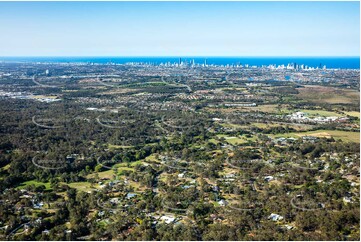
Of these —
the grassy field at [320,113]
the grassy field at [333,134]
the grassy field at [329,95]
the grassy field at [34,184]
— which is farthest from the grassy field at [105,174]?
the grassy field at [329,95]

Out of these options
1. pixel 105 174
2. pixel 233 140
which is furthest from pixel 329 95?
pixel 105 174

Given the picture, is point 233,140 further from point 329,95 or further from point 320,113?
point 329,95

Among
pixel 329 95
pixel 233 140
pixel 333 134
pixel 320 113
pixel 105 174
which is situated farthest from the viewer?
pixel 329 95

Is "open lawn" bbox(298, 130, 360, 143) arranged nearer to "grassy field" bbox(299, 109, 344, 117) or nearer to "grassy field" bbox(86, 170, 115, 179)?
"grassy field" bbox(299, 109, 344, 117)

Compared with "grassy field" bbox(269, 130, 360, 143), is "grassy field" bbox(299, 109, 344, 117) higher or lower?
higher

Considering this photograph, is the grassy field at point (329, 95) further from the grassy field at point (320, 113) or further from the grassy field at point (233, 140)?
the grassy field at point (233, 140)

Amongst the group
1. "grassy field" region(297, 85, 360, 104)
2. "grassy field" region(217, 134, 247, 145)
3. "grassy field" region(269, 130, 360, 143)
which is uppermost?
"grassy field" region(297, 85, 360, 104)

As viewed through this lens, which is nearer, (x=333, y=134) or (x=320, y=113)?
(x=333, y=134)

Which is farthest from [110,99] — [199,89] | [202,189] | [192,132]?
[202,189]

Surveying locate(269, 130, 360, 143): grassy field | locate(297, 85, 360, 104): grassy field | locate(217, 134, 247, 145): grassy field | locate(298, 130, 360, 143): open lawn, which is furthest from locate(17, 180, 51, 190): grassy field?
locate(297, 85, 360, 104): grassy field

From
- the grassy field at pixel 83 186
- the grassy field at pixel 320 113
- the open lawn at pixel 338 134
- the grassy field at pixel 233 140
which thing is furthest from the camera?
the grassy field at pixel 320 113
